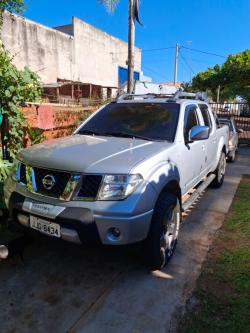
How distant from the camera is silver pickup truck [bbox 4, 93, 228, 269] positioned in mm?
2613

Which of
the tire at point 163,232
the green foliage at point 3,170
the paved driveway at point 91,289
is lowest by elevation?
the paved driveway at point 91,289

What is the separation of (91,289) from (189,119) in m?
2.64

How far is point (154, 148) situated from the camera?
3.27 m

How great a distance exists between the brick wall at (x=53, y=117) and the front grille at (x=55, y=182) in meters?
2.62

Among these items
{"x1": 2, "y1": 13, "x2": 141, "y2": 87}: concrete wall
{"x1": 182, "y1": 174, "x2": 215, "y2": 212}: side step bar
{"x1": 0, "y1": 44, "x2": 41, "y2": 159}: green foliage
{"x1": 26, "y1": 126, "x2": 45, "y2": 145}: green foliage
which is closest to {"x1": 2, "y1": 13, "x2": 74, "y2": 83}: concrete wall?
{"x1": 2, "y1": 13, "x2": 141, "y2": 87}: concrete wall

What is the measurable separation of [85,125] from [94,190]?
193 centimetres

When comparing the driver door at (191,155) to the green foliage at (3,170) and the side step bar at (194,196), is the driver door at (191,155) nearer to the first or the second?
the side step bar at (194,196)

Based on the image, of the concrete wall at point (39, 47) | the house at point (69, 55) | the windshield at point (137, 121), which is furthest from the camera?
the house at point (69, 55)

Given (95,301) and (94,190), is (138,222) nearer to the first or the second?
(94,190)

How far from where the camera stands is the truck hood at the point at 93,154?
2727mm

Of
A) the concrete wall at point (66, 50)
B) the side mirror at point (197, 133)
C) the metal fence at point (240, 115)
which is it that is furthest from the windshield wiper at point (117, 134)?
the concrete wall at point (66, 50)

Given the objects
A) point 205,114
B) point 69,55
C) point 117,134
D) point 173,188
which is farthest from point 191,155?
point 69,55

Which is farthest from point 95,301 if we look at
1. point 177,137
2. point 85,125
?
point 85,125

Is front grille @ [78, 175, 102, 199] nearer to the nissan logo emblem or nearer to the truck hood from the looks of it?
the truck hood
